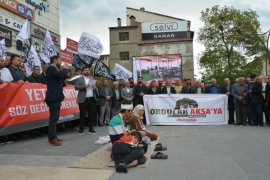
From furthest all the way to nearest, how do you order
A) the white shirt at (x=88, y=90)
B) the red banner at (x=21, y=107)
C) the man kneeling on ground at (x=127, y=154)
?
the white shirt at (x=88, y=90), the red banner at (x=21, y=107), the man kneeling on ground at (x=127, y=154)

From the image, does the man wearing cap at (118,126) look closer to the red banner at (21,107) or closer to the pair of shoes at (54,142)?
the pair of shoes at (54,142)

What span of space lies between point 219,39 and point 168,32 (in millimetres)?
9279

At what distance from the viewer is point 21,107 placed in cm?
898

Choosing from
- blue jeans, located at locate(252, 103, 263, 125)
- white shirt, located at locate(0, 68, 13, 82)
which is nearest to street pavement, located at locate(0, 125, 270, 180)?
white shirt, located at locate(0, 68, 13, 82)

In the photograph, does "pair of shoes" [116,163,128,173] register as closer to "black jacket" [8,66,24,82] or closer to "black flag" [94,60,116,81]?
"black jacket" [8,66,24,82]

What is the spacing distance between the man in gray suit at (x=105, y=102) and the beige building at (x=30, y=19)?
10.6 meters

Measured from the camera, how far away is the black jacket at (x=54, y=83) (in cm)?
820

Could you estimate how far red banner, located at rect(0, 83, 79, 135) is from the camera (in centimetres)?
852

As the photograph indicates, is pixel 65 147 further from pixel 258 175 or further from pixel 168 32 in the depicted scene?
pixel 168 32

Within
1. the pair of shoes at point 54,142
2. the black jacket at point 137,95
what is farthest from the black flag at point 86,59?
the pair of shoes at point 54,142

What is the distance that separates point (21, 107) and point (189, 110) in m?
7.08

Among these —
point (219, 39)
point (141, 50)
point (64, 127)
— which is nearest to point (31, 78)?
point (64, 127)

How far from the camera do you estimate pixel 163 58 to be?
43.6 m

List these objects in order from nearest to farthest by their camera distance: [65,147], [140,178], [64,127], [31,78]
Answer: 1. [140,178]
2. [65,147]
3. [31,78]
4. [64,127]
